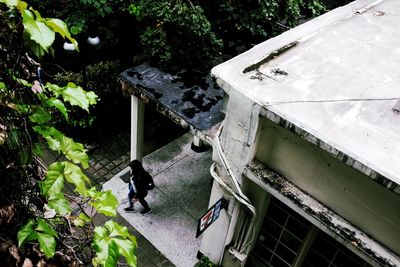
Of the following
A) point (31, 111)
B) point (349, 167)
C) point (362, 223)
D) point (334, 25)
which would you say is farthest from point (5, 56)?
point (334, 25)

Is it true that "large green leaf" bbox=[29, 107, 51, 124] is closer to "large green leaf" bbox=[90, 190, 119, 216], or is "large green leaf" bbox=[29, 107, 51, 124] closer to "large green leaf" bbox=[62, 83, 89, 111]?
"large green leaf" bbox=[62, 83, 89, 111]

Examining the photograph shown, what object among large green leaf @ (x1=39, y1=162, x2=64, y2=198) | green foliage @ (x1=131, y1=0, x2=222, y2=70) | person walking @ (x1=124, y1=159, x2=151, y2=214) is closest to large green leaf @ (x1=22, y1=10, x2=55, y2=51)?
large green leaf @ (x1=39, y1=162, x2=64, y2=198)

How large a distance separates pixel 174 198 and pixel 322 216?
5.28 metres

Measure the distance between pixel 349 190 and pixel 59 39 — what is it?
11.5m

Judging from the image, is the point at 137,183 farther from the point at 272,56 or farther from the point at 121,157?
the point at 272,56

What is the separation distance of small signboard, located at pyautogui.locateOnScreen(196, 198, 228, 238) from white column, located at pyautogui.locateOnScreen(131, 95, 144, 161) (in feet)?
10.2

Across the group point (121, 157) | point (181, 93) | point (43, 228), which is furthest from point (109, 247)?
point (121, 157)

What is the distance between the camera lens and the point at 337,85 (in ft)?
17.8

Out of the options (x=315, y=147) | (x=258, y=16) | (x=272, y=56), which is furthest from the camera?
(x=258, y=16)

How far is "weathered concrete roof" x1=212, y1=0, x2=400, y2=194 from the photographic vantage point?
458cm

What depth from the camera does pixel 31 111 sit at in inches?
139

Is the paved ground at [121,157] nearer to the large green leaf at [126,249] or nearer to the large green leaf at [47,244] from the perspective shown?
the large green leaf at [126,249]

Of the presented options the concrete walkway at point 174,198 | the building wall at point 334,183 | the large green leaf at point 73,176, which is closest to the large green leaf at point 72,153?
the large green leaf at point 73,176

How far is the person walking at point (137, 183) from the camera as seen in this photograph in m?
8.34
